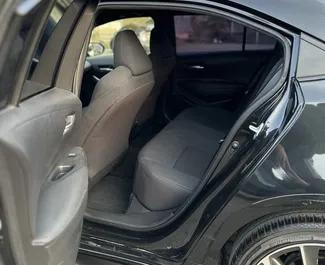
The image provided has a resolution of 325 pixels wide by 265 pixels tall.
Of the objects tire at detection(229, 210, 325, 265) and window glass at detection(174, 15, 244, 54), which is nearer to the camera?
tire at detection(229, 210, 325, 265)

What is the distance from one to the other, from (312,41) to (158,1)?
0.60 m

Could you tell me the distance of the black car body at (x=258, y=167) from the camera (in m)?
1.40

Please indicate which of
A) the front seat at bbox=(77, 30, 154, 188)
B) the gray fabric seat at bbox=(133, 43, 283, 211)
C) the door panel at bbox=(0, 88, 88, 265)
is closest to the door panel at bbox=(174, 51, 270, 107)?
the gray fabric seat at bbox=(133, 43, 283, 211)

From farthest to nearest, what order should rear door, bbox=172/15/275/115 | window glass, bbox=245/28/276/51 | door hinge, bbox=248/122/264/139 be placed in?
1. rear door, bbox=172/15/275/115
2. window glass, bbox=245/28/276/51
3. door hinge, bbox=248/122/264/139

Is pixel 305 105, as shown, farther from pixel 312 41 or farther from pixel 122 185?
pixel 122 185

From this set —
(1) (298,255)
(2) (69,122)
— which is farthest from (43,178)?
(1) (298,255)

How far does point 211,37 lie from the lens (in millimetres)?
3529

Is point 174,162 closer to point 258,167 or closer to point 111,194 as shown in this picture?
point 111,194

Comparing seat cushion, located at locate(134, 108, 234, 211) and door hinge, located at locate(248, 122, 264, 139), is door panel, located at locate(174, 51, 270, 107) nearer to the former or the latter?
seat cushion, located at locate(134, 108, 234, 211)

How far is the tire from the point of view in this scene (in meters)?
1.59

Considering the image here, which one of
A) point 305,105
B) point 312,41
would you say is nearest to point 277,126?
point 305,105

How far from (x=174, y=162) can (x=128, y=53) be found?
0.57 m

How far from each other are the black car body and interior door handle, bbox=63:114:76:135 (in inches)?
6.9

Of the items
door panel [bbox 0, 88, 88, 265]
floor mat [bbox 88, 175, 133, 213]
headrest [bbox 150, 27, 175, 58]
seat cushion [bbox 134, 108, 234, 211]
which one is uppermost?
headrest [bbox 150, 27, 175, 58]
